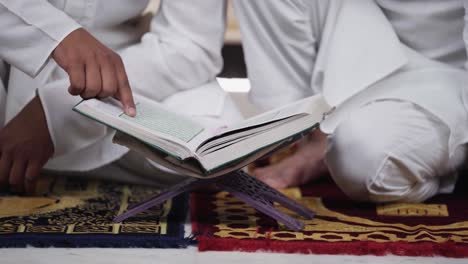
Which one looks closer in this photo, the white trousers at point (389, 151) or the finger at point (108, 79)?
the finger at point (108, 79)

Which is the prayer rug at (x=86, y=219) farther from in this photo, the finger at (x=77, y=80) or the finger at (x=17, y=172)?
the finger at (x=77, y=80)

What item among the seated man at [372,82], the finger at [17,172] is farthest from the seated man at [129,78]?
the seated man at [372,82]

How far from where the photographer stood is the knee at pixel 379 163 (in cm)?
141

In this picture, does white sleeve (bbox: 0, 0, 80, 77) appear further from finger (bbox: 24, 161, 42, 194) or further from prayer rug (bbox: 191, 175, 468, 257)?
prayer rug (bbox: 191, 175, 468, 257)

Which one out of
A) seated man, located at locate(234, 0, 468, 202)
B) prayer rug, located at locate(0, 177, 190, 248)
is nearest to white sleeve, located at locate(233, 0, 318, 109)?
seated man, located at locate(234, 0, 468, 202)

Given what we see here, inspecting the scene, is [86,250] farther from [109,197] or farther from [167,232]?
[109,197]

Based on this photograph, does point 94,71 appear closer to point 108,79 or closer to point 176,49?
point 108,79

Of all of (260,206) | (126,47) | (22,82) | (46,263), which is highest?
(126,47)

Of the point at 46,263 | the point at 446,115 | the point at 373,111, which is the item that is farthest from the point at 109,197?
the point at 446,115

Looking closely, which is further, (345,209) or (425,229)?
(345,209)

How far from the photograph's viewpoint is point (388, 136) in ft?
4.63

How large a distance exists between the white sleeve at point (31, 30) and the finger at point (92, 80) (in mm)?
96

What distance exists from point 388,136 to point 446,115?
0.11 metres

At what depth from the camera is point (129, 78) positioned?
1543mm
